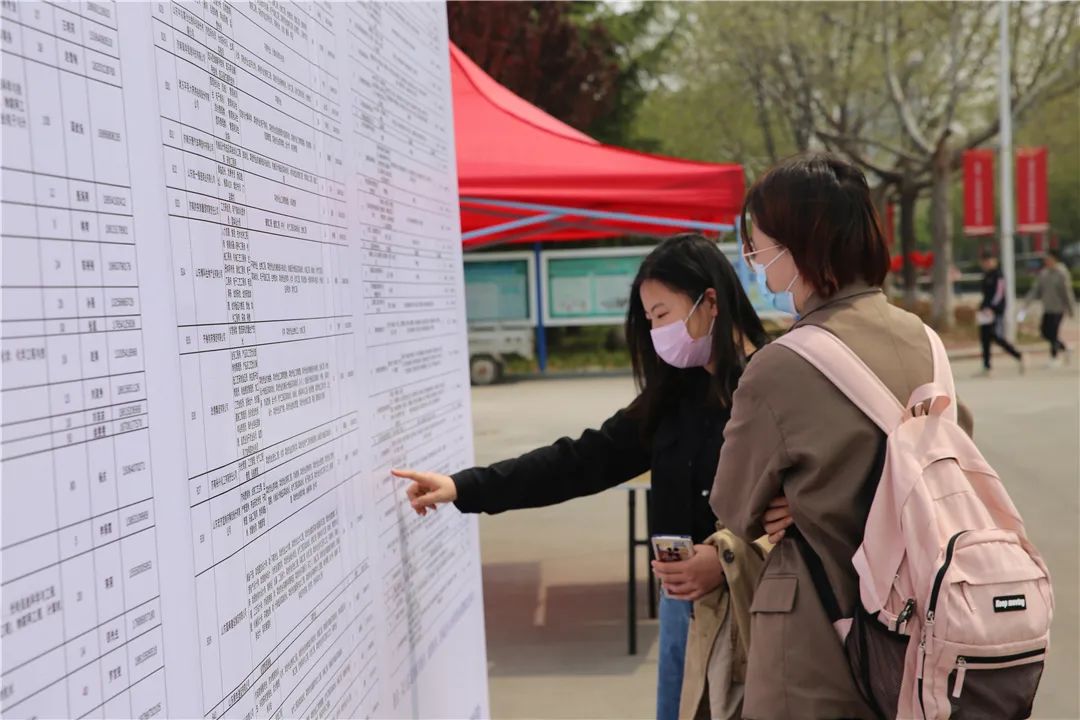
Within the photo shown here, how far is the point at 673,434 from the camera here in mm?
2277

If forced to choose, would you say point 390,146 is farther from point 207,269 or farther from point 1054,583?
point 1054,583

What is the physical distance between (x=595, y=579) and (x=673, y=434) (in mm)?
3483

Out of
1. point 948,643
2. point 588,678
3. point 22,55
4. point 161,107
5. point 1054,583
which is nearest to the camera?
point 22,55

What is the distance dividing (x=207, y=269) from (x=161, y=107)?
182 mm

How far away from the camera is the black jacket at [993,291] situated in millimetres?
13523

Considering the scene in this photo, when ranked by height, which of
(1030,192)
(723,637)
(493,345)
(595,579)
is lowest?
(595,579)

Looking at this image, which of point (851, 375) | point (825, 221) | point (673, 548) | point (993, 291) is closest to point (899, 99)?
point (993, 291)

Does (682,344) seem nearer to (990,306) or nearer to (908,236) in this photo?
(990,306)

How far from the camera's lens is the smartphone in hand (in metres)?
2.11

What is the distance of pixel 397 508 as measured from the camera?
1.96m

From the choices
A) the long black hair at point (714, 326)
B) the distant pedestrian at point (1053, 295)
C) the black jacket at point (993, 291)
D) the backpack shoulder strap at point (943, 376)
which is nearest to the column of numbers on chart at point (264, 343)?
the long black hair at point (714, 326)

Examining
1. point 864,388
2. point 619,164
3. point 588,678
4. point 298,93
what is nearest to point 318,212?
point 298,93

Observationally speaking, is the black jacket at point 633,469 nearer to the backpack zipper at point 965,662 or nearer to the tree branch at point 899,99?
the backpack zipper at point 965,662

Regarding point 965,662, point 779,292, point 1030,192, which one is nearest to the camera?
point 965,662
